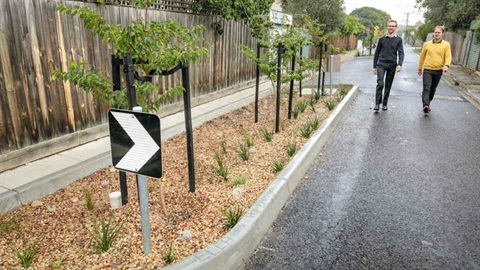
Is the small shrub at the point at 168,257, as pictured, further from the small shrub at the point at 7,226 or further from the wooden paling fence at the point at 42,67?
the wooden paling fence at the point at 42,67

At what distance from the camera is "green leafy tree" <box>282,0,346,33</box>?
24125mm

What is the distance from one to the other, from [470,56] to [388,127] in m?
15.1

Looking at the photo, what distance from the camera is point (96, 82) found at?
3012 millimetres

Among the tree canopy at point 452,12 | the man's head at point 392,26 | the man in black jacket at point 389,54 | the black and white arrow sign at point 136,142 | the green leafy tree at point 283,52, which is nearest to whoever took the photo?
the black and white arrow sign at point 136,142

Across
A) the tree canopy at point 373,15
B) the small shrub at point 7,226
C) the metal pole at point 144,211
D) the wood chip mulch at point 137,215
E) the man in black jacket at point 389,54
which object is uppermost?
the tree canopy at point 373,15

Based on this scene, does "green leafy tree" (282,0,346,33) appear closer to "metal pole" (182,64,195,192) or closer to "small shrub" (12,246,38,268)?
"metal pole" (182,64,195,192)

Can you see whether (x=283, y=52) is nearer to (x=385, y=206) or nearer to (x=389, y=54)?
(x=389, y=54)

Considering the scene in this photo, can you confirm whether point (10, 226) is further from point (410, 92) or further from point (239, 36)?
point (410, 92)

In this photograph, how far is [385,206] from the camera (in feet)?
12.9

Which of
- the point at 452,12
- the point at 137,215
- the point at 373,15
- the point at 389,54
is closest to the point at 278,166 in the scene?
the point at 137,215

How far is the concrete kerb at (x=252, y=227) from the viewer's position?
270 centimetres

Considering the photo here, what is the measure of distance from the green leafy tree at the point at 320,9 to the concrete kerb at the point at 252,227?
21104mm

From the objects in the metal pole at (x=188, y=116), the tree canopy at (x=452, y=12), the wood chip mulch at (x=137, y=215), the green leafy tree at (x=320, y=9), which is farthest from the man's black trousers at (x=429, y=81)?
the green leafy tree at (x=320, y=9)

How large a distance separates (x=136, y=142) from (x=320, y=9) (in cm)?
2440
